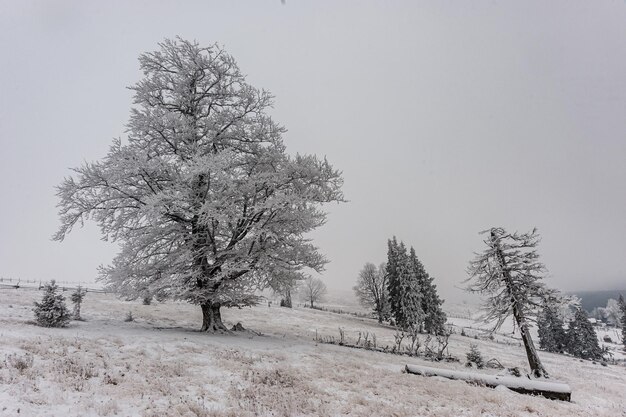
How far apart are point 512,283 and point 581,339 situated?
5161 cm

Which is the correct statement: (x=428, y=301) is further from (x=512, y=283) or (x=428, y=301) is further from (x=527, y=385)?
(x=527, y=385)

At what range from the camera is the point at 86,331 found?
483 inches

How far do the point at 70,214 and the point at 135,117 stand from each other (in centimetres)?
493

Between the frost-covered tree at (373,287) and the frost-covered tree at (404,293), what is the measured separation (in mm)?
6737

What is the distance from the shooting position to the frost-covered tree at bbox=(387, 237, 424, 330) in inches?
1730

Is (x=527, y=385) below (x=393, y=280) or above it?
below

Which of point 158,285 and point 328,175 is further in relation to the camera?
point 328,175

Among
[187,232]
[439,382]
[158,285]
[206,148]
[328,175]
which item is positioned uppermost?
[206,148]

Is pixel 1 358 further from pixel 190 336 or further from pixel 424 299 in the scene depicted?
pixel 424 299

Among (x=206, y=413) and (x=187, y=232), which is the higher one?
(x=187, y=232)

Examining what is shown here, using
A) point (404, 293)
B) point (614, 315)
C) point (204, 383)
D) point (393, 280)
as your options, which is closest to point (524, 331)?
point (204, 383)

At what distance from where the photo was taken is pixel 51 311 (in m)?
12.6

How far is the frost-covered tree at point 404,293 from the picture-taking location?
144 ft

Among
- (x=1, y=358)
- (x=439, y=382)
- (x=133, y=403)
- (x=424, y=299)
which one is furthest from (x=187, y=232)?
(x=424, y=299)
